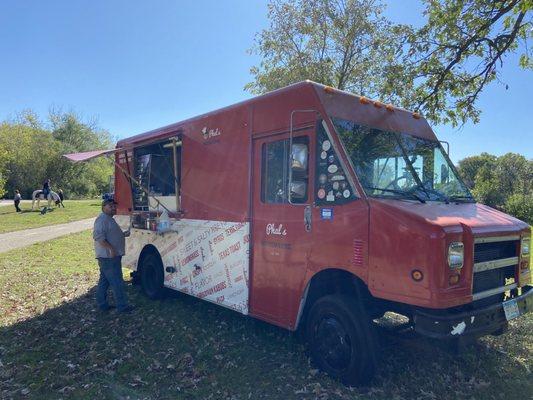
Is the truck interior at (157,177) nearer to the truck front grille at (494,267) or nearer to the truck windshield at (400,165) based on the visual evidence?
the truck windshield at (400,165)

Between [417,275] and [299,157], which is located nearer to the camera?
[417,275]

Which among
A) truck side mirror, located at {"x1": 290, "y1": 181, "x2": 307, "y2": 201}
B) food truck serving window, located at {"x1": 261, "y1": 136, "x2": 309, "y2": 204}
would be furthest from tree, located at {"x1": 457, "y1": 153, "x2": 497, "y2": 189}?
truck side mirror, located at {"x1": 290, "y1": 181, "x2": 307, "y2": 201}

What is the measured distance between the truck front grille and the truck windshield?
2.44ft

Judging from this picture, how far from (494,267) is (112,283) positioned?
565cm

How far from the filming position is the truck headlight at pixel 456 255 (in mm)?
3705

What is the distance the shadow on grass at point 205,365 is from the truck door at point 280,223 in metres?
0.63

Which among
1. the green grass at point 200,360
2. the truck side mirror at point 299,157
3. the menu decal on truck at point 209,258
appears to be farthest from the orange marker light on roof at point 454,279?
the menu decal on truck at point 209,258

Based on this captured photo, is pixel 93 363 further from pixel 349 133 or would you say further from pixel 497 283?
pixel 497 283

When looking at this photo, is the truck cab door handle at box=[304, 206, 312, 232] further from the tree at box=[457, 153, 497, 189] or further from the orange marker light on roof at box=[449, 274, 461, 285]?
the tree at box=[457, 153, 497, 189]

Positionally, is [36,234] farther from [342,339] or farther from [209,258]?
[342,339]

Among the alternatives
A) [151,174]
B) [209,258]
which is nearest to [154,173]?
[151,174]

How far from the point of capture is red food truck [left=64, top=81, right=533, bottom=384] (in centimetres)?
386

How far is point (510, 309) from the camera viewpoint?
4.36 metres

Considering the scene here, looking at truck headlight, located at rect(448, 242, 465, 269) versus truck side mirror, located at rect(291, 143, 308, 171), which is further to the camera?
truck side mirror, located at rect(291, 143, 308, 171)
